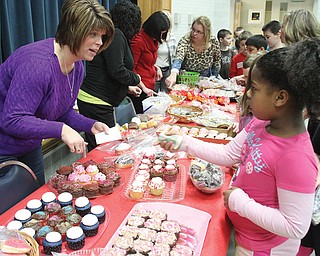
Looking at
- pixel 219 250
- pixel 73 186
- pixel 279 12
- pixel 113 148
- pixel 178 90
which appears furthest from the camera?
pixel 279 12

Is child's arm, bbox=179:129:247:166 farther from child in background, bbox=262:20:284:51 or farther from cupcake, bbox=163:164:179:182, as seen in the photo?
child in background, bbox=262:20:284:51

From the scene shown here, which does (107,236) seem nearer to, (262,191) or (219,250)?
(219,250)

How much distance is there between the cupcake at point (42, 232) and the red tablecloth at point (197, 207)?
0.16 meters

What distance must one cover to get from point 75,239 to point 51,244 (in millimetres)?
74

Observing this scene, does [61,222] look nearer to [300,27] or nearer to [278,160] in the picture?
[278,160]

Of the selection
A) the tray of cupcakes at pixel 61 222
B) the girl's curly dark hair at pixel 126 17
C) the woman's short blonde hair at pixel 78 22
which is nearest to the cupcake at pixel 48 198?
the tray of cupcakes at pixel 61 222

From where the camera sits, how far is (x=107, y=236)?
3.80 feet

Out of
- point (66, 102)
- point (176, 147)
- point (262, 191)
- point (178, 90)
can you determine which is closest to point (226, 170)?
point (176, 147)

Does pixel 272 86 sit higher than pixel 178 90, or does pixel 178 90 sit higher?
pixel 272 86

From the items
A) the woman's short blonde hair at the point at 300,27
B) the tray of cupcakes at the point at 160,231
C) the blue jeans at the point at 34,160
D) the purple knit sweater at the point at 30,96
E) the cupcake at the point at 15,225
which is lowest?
the blue jeans at the point at 34,160

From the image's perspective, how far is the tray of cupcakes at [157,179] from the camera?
141cm

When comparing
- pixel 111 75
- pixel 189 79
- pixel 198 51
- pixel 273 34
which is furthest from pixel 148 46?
pixel 273 34

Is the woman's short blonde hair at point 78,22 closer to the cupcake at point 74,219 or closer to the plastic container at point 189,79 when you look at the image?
the cupcake at point 74,219

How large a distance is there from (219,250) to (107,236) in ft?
1.26
